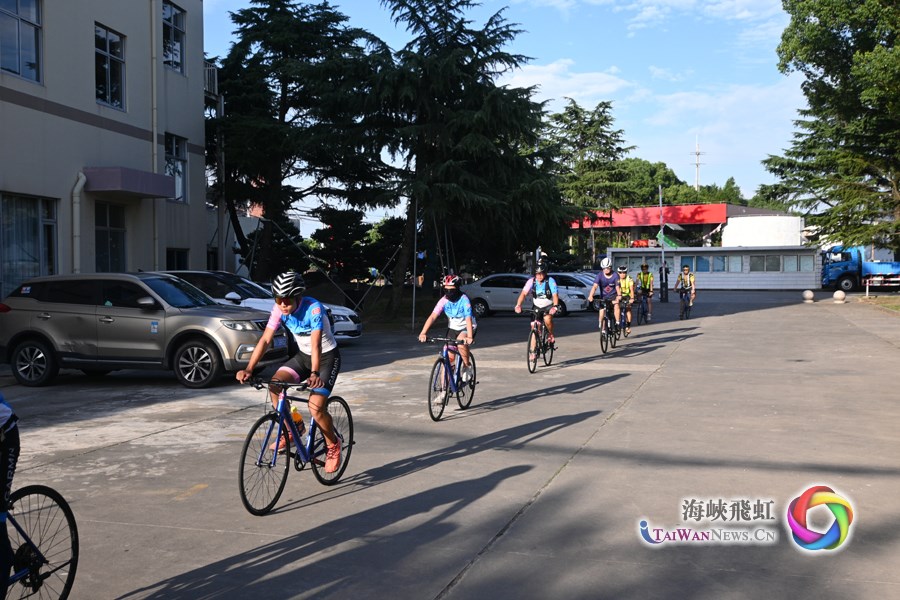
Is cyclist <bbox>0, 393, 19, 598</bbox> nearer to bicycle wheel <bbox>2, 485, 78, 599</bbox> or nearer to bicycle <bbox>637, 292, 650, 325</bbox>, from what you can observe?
bicycle wheel <bbox>2, 485, 78, 599</bbox>

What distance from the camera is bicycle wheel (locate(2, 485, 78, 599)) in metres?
4.08

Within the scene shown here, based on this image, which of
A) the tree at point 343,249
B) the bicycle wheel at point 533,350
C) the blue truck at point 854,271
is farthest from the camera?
the blue truck at point 854,271

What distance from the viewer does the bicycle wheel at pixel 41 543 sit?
408cm

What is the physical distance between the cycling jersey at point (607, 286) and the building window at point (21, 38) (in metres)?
13.7

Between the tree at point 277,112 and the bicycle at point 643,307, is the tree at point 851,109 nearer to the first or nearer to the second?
the bicycle at point 643,307

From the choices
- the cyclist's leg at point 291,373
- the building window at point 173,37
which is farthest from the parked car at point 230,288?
the building window at point 173,37

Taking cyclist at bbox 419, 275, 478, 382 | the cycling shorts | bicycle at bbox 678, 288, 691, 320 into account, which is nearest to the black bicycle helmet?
the cycling shorts

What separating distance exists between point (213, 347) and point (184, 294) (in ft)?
5.32

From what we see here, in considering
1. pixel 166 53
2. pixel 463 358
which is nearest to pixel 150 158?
pixel 166 53

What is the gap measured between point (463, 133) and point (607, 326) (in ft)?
32.0

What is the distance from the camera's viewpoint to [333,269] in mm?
38031

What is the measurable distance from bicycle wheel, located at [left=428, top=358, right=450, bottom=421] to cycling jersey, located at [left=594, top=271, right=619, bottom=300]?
8.93 metres

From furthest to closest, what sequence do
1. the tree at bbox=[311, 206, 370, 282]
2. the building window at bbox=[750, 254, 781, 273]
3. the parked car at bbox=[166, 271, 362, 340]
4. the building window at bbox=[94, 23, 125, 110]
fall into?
the building window at bbox=[750, 254, 781, 273] → the tree at bbox=[311, 206, 370, 282] → the building window at bbox=[94, 23, 125, 110] → the parked car at bbox=[166, 271, 362, 340]

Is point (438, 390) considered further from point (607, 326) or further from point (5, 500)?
point (607, 326)
